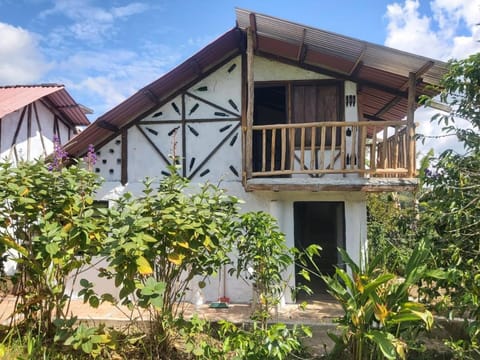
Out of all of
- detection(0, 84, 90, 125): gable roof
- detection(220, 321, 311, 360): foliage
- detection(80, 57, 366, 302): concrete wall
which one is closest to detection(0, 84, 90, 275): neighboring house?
detection(0, 84, 90, 125): gable roof

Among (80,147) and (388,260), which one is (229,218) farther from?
(80,147)

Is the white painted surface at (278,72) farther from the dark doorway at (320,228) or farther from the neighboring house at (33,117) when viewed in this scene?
the neighboring house at (33,117)

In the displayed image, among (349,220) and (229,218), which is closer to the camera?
(229,218)

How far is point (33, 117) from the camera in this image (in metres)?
10.4

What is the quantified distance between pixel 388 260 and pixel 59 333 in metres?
3.74

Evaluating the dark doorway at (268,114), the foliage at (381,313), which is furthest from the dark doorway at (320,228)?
the foliage at (381,313)

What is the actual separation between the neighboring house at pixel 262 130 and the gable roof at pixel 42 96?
315 centimetres

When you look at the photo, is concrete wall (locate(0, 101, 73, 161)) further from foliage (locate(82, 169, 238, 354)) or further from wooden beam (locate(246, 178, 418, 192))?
foliage (locate(82, 169, 238, 354))

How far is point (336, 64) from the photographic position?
6680 mm

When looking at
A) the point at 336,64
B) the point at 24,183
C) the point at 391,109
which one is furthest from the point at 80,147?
the point at 391,109

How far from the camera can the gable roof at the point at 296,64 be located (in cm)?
566

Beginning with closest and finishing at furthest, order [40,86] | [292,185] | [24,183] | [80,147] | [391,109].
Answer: [24,183] < [292,185] < [80,147] < [391,109] < [40,86]

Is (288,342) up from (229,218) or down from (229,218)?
down

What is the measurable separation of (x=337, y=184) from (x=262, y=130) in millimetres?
1790
